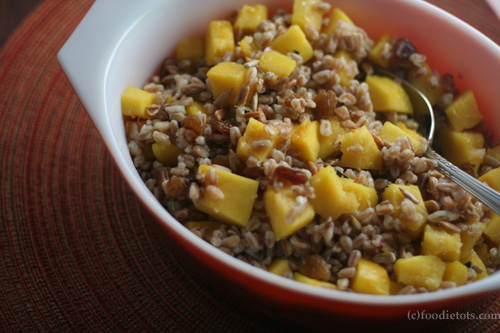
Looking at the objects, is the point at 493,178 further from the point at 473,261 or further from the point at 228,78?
the point at 228,78

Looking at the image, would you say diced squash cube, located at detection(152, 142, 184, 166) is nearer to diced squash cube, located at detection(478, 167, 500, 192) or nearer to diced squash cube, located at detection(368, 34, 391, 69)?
diced squash cube, located at detection(368, 34, 391, 69)

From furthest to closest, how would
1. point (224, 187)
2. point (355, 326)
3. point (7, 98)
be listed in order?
point (7, 98) < point (224, 187) < point (355, 326)

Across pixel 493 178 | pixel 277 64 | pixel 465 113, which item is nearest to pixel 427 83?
pixel 465 113

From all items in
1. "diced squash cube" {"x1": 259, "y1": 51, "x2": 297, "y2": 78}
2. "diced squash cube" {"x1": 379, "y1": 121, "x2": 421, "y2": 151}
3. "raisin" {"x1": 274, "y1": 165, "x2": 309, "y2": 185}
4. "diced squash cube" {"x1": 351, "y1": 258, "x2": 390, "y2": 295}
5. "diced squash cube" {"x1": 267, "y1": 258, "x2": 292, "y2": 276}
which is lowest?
"diced squash cube" {"x1": 267, "y1": 258, "x2": 292, "y2": 276}

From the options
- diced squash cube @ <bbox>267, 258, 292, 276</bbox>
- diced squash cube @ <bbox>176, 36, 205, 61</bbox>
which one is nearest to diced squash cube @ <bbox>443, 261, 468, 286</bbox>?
diced squash cube @ <bbox>267, 258, 292, 276</bbox>

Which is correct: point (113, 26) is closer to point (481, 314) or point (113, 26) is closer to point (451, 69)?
point (451, 69)

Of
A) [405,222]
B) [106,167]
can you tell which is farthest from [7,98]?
[405,222]

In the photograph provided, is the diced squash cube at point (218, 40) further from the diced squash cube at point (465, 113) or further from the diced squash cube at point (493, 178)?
the diced squash cube at point (493, 178)

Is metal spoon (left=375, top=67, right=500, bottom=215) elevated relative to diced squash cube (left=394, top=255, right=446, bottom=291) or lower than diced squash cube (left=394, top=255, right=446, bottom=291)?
elevated
